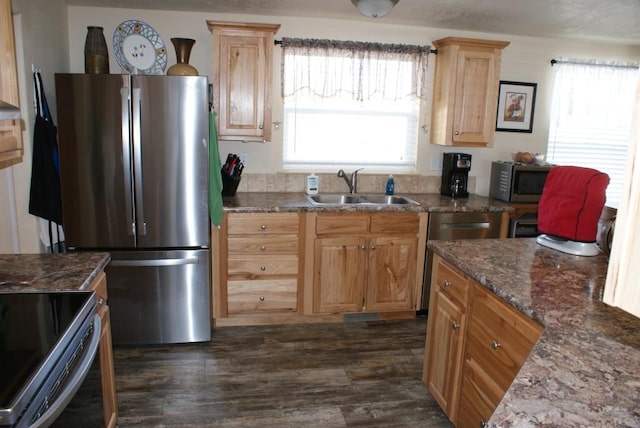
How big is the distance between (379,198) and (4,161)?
105 inches

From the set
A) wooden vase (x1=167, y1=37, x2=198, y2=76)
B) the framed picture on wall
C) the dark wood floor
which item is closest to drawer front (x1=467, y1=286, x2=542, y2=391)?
the dark wood floor

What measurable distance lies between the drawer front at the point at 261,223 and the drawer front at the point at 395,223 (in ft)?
1.90

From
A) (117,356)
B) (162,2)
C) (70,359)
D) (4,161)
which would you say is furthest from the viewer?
(162,2)

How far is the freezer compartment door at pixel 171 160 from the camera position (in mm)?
2854

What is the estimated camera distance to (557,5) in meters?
3.09

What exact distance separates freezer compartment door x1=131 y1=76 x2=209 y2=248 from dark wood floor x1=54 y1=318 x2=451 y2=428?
74 centimetres

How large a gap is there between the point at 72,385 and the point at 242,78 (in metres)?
2.47

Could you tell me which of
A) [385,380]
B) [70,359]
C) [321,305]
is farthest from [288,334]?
[70,359]

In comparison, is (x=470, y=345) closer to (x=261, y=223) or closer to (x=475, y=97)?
(x=261, y=223)

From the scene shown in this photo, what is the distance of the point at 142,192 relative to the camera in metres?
2.94

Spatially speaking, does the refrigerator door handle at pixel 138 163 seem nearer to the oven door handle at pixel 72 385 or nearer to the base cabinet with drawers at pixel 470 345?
the oven door handle at pixel 72 385

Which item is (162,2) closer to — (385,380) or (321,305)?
(321,305)

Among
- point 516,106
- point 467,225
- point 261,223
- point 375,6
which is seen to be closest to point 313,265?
point 261,223

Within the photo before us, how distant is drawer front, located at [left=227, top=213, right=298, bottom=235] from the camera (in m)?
3.26
